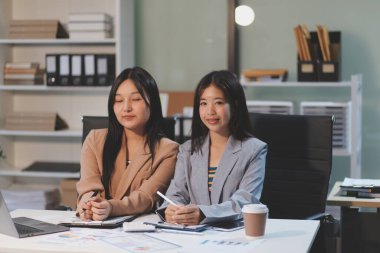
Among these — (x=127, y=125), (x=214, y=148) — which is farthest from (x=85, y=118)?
(x=214, y=148)

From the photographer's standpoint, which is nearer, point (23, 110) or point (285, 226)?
point (285, 226)

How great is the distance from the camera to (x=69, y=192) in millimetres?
5305

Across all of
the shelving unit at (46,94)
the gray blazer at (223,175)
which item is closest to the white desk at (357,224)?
the gray blazer at (223,175)

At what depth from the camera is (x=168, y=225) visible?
249 centimetres

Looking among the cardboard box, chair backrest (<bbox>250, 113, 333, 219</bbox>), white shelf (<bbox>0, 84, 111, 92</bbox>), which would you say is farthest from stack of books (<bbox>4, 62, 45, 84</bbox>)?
chair backrest (<bbox>250, 113, 333, 219</bbox>)

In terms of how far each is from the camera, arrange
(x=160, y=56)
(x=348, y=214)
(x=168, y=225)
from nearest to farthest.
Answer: (x=168, y=225) < (x=348, y=214) < (x=160, y=56)

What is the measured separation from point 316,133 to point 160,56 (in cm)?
248

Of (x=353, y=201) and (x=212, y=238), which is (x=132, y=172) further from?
(x=353, y=201)

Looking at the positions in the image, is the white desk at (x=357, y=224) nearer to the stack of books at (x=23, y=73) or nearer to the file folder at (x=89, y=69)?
the file folder at (x=89, y=69)

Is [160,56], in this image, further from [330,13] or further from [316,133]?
[316,133]

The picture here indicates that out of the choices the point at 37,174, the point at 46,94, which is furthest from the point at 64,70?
the point at 37,174

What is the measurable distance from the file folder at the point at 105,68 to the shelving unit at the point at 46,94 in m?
0.13

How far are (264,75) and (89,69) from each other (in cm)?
125

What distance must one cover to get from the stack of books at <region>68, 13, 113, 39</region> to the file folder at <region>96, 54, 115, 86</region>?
15 cm
